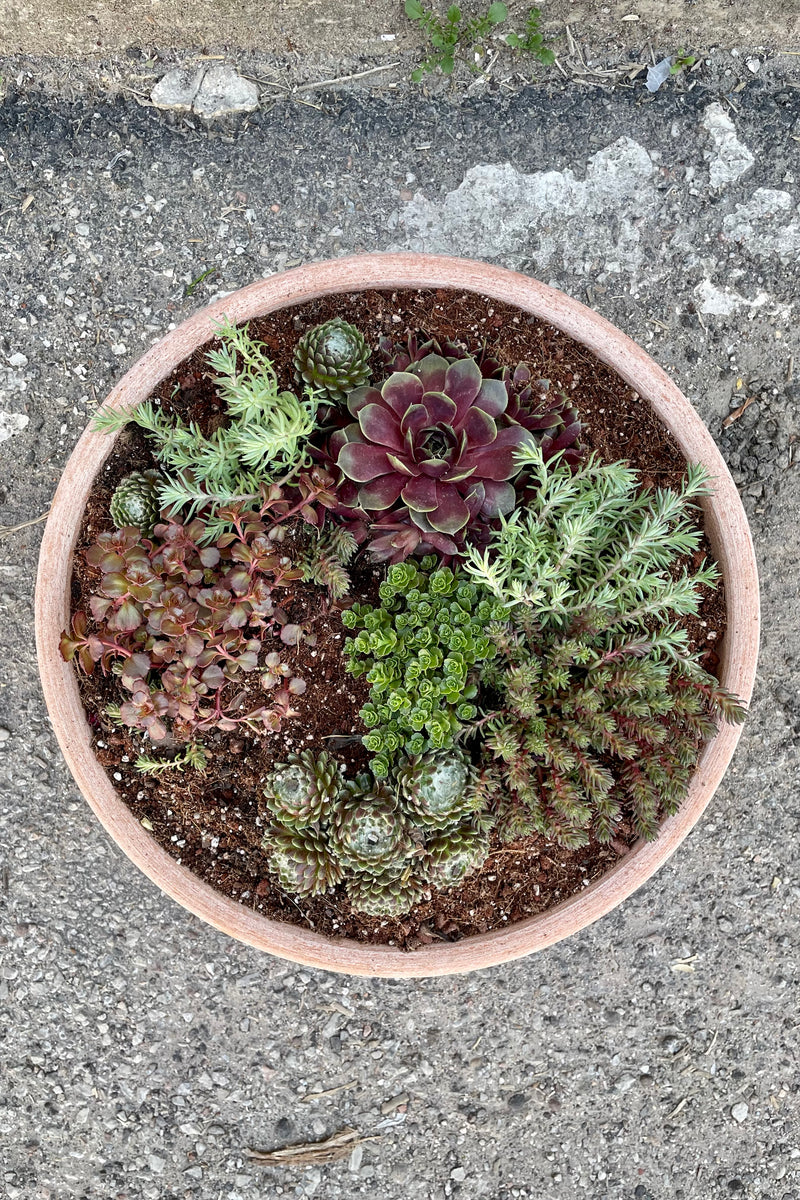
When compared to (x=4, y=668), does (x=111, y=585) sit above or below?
above

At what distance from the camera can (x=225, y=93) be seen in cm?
245

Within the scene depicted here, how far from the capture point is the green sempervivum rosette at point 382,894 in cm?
185

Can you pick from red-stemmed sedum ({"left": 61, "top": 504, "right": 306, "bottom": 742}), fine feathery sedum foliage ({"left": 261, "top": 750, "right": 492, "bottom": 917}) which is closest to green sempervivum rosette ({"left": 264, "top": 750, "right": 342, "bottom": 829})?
fine feathery sedum foliage ({"left": 261, "top": 750, "right": 492, "bottom": 917})

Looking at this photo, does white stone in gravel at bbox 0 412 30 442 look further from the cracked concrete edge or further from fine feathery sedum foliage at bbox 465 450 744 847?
fine feathery sedum foliage at bbox 465 450 744 847

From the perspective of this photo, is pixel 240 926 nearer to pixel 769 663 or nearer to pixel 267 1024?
pixel 267 1024

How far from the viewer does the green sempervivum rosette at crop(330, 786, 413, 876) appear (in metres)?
1.80

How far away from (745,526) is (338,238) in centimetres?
141

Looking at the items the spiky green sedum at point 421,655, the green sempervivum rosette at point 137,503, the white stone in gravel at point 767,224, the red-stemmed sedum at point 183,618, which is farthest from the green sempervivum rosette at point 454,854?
the white stone in gravel at point 767,224

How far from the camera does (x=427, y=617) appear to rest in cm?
182

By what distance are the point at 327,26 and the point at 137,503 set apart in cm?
159

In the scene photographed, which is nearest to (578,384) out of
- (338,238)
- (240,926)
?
(338,238)

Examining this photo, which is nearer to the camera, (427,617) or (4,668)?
(427,617)

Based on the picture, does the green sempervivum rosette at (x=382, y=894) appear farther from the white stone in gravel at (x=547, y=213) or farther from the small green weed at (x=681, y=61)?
the small green weed at (x=681, y=61)

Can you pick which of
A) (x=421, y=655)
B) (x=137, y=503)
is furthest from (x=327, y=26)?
(x=421, y=655)
